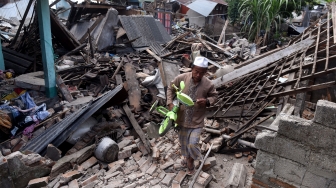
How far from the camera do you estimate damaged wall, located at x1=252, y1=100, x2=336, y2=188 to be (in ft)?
9.50

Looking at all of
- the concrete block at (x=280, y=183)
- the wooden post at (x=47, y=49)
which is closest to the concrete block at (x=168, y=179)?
the concrete block at (x=280, y=183)

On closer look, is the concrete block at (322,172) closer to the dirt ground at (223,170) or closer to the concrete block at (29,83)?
the dirt ground at (223,170)

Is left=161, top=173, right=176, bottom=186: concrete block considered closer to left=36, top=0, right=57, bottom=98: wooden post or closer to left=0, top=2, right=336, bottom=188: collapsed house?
left=0, top=2, right=336, bottom=188: collapsed house

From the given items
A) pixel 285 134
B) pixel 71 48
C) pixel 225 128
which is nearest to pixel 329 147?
pixel 285 134

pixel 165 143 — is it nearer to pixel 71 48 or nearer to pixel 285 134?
pixel 285 134

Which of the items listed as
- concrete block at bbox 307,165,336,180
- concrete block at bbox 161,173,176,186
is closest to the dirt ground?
concrete block at bbox 161,173,176,186

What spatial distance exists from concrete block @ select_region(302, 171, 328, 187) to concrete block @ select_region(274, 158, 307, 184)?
48 mm

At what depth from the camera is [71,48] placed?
1018cm

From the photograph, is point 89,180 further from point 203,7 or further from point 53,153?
point 203,7

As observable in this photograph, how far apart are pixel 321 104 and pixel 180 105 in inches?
72.9

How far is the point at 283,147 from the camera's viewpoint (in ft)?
10.6

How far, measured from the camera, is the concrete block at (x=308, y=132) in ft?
9.53

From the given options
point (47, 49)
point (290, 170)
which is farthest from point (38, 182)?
point (47, 49)

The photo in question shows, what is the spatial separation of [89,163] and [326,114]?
378cm
